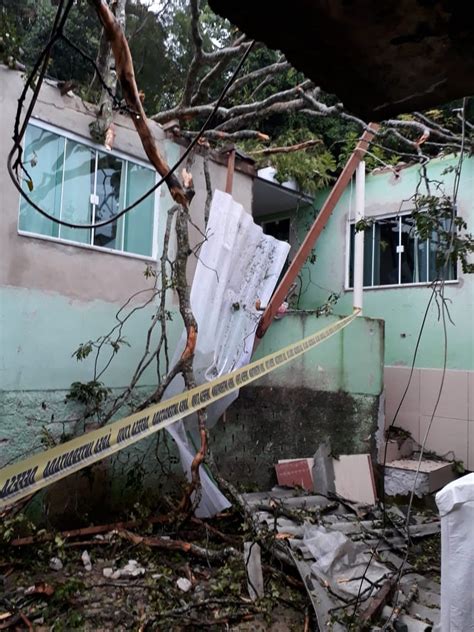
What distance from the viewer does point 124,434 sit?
9.23 feet

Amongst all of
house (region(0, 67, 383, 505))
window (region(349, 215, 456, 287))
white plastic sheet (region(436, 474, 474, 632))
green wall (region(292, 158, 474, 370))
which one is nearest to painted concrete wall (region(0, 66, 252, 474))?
house (region(0, 67, 383, 505))

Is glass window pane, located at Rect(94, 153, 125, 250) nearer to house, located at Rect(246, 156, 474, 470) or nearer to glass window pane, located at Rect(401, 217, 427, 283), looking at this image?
house, located at Rect(246, 156, 474, 470)

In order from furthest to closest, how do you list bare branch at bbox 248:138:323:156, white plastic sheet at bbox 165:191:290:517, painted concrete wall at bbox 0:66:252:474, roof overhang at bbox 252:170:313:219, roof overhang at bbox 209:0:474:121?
roof overhang at bbox 252:170:313:219
bare branch at bbox 248:138:323:156
white plastic sheet at bbox 165:191:290:517
painted concrete wall at bbox 0:66:252:474
roof overhang at bbox 209:0:474:121

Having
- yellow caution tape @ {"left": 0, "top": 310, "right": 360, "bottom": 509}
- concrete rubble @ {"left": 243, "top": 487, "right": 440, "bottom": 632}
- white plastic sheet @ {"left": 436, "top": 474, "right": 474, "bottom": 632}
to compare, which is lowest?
concrete rubble @ {"left": 243, "top": 487, "right": 440, "bottom": 632}

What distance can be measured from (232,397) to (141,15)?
250 inches

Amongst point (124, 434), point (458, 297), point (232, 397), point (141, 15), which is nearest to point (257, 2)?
point (124, 434)

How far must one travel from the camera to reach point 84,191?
4.72 meters

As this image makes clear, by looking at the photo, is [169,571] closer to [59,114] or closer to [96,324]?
[96,324]

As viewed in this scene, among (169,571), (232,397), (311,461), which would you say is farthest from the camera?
(311,461)

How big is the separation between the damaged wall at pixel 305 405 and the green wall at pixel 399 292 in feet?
3.35

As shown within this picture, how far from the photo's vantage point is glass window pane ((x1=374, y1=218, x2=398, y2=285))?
769cm

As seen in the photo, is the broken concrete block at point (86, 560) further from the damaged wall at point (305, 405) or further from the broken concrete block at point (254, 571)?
the damaged wall at point (305, 405)

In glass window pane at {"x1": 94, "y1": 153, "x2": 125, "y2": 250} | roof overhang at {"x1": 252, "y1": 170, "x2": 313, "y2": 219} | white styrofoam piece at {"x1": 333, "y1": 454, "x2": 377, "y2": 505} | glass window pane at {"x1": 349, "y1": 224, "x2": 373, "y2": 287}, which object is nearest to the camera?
glass window pane at {"x1": 94, "y1": 153, "x2": 125, "y2": 250}

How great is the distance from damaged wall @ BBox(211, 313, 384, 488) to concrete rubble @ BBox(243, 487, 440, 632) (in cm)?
84
